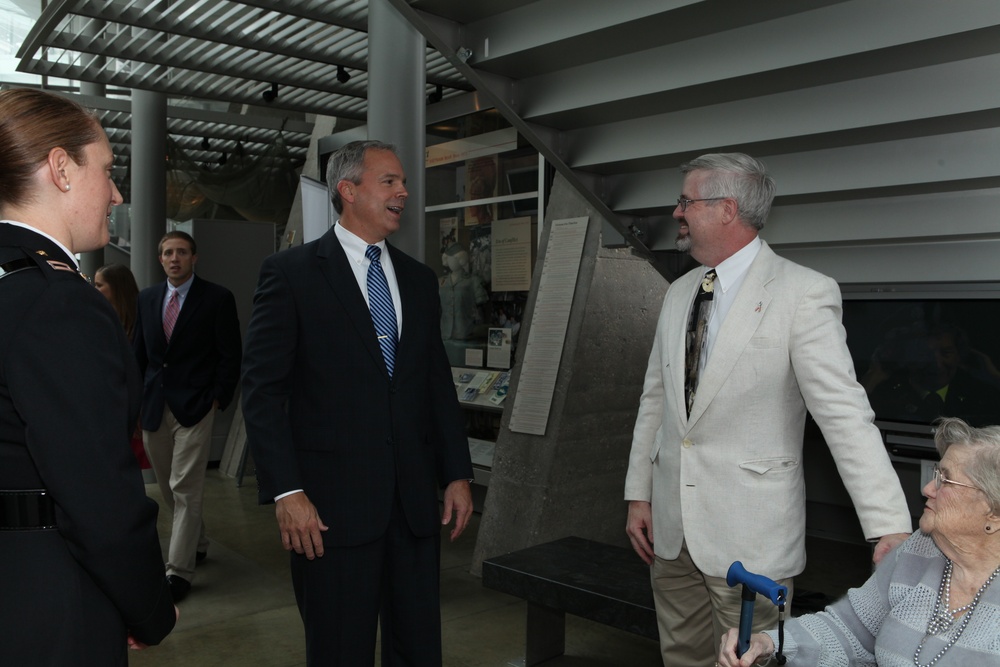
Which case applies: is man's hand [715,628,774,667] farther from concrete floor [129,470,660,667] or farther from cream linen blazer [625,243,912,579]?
concrete floor [129,470,660,667]

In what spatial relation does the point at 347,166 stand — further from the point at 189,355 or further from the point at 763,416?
the point at 189,355

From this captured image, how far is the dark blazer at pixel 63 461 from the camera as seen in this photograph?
5.12 feet

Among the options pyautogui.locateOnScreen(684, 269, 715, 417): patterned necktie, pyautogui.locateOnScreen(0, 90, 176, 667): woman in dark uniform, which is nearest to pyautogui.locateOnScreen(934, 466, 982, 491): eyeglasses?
pyautogui.locateOnScreen(684, 269, 715, 417): patterned necktie

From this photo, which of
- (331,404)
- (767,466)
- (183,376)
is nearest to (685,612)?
(767,466)

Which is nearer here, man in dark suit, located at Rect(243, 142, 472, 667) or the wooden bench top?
man in dark suit, located at Rect(243, 142, 472, 667)

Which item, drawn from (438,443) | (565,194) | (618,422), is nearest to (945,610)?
(438,443)

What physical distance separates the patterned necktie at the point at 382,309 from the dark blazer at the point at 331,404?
1.3 inches

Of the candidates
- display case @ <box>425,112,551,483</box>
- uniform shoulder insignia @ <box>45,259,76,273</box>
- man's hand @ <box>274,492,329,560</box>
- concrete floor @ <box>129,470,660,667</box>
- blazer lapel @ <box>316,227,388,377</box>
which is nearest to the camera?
uniform shoulder insignia @ <box>45,259,76,273</box>

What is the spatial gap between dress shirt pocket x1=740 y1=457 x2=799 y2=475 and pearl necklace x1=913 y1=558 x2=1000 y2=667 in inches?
23.0

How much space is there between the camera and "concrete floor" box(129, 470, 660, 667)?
410 cm

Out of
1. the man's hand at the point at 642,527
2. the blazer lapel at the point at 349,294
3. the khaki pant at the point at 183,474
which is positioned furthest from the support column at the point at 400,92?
the man's hand at the point at 642,527

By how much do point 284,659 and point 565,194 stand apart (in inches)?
127

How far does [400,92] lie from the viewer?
4332 mm

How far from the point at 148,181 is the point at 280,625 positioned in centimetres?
819
